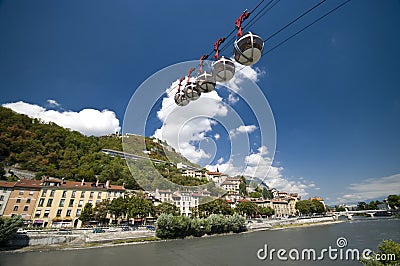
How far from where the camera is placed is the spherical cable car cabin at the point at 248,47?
263 centimetres

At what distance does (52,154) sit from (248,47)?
169ft

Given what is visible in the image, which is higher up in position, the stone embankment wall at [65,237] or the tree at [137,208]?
the tree at [137,208]

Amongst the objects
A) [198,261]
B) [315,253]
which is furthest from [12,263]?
[315,253]

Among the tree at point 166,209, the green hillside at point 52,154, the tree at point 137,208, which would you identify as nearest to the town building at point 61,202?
the tree at point 137,208

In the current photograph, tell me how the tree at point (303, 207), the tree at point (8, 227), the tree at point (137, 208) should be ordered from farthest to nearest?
the tree at point (303, 207)
the tree at point (137, 208)
the tree at point (8, 227)

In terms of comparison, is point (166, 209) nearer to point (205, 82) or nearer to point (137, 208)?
point (137, 208)

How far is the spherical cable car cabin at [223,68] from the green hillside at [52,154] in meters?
29.1

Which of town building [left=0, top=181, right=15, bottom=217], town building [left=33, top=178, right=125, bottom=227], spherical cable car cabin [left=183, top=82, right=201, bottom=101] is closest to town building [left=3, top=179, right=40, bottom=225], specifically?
town building [left=0, top=181, right=15, bottom=217]

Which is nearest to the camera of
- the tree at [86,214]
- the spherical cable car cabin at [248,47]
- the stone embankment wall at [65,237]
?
the spherical cable car cabin at [248,47]

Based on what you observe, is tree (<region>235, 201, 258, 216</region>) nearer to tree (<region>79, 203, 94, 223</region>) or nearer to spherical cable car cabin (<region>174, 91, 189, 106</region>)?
tree (<region>79, 203, 94, 223</region>)

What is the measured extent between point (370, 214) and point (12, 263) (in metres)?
77.6

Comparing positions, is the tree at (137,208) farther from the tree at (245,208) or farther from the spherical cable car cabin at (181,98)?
the spherical cable car cabin at (181,98)

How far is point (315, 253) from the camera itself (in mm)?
16281

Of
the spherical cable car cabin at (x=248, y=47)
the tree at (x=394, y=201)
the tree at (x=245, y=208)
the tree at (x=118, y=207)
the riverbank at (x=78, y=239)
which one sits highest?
the tree at (x=394, y=201)
